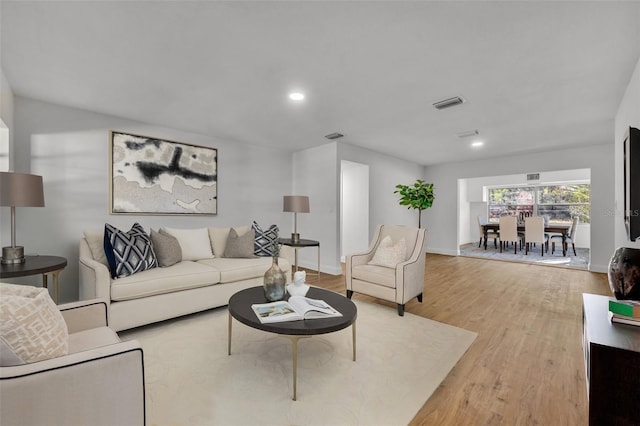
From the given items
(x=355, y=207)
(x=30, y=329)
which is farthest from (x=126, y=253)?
(x=355, y=207)

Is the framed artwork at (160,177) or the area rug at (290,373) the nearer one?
the area rug at (290,373)

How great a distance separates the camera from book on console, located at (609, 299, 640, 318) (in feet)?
4.68

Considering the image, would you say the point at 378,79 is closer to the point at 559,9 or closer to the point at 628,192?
the point at 559,9

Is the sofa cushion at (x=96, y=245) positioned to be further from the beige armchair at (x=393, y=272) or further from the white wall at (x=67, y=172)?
the beige armchair at (x=393, y=272)

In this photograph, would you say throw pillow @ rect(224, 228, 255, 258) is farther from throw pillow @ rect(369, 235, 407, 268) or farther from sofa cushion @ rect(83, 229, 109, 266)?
throw pillow @ rect(369, 235, 407, 268)

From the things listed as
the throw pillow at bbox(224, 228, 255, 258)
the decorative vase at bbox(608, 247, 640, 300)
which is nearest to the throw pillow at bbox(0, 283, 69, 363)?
the throw pillow at bbox(224, 228, 255, 258)

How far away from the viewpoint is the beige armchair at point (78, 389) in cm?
90

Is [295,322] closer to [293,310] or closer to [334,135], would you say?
[293,310]

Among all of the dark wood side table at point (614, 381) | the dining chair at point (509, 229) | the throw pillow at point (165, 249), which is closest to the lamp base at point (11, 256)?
the throw pillow at point (165, 249)

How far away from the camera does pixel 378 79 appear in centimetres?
259

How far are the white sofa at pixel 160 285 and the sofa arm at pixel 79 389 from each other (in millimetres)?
1471

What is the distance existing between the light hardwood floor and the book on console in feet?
1.91

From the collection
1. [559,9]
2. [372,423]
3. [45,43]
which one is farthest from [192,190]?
[559,9]

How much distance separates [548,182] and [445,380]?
8.48 meters
